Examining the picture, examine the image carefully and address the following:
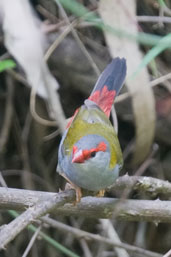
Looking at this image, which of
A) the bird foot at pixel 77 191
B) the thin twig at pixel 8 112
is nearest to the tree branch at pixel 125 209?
the bird foot at pixel 77 191

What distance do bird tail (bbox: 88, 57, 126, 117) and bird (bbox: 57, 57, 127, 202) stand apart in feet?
0.06

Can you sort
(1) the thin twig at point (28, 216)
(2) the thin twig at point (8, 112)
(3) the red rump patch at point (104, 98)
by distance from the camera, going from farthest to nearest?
(2) the thin twig at point (8, 112)
(3) the red rump patch at point (104, 98)
(1) the thin twig at point (28, 216)

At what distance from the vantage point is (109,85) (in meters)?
2.68

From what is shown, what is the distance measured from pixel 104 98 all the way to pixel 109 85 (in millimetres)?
73

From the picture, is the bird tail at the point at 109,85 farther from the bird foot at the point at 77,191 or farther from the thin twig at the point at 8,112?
the thin twig at the point at 8,112

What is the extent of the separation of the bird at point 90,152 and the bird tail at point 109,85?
0.02 meters

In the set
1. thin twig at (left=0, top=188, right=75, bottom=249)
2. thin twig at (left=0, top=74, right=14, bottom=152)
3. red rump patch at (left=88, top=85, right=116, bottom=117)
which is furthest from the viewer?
thin twig at (left=0, top=74, right=14, bottom=152)

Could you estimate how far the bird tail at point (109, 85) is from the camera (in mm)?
2641

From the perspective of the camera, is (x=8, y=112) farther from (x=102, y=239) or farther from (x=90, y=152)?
(x=90, y=152)

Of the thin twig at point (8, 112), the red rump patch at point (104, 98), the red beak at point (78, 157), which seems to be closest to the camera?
the red beak at point (78, 157)

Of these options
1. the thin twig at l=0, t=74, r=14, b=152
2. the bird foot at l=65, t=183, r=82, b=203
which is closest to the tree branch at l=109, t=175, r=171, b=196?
the bird foot at l=65, t=183, r=82, b=203

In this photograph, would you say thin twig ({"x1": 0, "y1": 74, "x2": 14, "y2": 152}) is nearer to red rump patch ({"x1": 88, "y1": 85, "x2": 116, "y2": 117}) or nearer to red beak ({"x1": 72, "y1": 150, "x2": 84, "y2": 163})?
red rump patch ({"x1": 88, "y1": 85, "x2": 116, "y2": 117})

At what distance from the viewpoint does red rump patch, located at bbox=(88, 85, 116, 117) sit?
8.63 ft

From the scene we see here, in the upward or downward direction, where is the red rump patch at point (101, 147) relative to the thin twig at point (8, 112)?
downward
